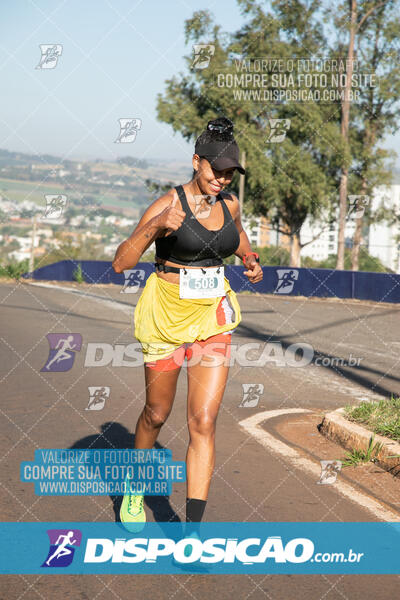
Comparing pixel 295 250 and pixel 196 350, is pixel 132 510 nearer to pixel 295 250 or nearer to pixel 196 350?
pixel 196 350

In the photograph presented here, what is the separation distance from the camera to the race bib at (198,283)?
3900 millimetres

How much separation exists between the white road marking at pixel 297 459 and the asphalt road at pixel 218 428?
7cm

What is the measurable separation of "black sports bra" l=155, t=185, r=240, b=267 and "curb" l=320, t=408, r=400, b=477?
2.08 m

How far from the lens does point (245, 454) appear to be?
18.4ft

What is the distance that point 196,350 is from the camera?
400cm

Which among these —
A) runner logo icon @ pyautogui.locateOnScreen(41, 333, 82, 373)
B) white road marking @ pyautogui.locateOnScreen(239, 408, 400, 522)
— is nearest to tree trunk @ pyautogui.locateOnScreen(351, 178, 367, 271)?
runner logo icon @ pyautogui.locateOnScreen(41, 333, 82, 373)

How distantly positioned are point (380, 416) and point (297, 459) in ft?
2.93

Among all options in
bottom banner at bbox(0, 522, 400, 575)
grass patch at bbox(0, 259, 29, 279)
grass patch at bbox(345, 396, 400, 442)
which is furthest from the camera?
grass patch at bbox(0, 259, 29, 279)

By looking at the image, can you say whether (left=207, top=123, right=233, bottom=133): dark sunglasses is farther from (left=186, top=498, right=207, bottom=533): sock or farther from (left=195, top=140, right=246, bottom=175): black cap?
(left=186, top=498, right=207, bottom=533): sock

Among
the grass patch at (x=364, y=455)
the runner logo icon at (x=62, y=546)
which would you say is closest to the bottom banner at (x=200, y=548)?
the runner logo icon at (x=62, y=546)

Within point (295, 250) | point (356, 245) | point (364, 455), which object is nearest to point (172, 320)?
point (364, 455)

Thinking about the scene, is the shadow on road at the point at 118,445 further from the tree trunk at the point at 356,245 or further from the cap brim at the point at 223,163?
the tree trunk at the point at 356,245

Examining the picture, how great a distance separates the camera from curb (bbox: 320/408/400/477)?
521 centimetres

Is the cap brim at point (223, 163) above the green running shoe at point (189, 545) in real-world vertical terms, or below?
above
